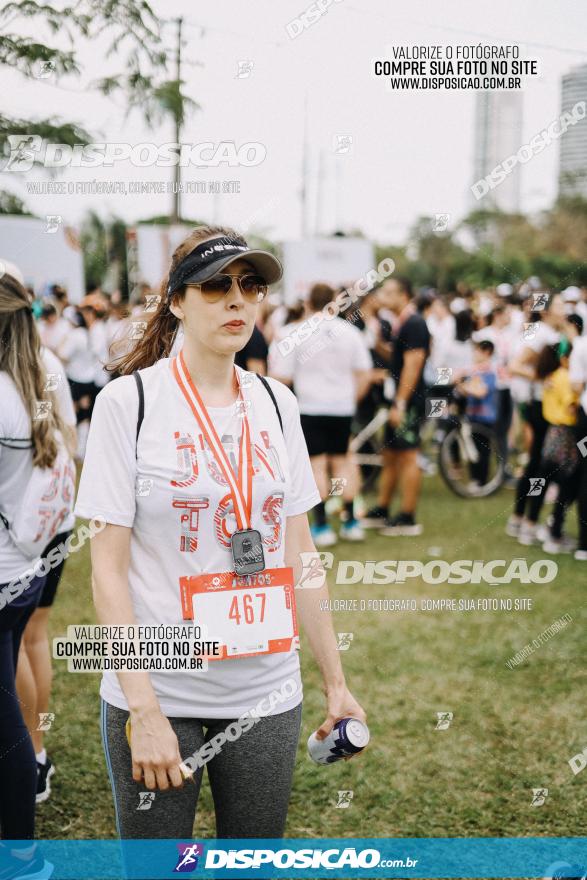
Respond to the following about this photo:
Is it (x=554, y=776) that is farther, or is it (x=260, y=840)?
(x=554, y=776)

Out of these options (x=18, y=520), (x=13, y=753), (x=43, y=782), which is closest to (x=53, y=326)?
(x=43, y=782)

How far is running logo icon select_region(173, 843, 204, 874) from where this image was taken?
2.00m

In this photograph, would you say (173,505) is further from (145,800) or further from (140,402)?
(145,800)

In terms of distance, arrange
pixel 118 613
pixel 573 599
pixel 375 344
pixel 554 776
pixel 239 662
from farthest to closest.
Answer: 1. pixel 375 344
2. pixel 573 599
3. pixel 554 776
4. pixel 239 662
5. pixel 118 613

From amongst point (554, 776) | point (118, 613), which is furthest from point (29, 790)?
point (554, 776)

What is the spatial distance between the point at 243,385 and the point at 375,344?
22.4ft

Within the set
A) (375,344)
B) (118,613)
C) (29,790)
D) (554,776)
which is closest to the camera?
(118,613)

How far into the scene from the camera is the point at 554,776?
3.42 meters

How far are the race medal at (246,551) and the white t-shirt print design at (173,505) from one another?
15 millimetres

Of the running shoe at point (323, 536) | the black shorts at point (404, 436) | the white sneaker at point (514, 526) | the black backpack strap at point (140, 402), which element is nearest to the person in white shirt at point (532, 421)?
the white sneaker at point (514, 526)

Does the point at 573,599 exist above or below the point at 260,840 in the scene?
below

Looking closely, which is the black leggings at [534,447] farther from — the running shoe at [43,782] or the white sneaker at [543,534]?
the running shoe at [43,782]

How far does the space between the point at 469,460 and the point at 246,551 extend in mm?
6747

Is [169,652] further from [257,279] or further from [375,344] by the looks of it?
[375,344]
